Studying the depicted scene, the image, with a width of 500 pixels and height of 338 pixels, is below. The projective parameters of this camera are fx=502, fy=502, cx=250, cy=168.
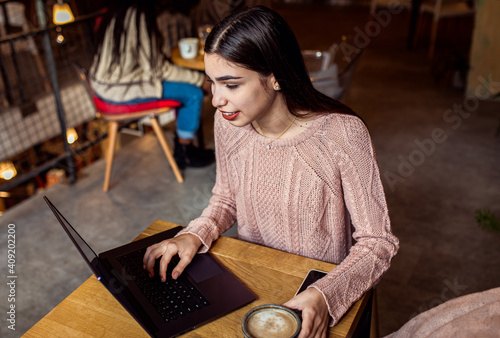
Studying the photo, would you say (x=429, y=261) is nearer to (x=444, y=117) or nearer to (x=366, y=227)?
(x=366, y=227)

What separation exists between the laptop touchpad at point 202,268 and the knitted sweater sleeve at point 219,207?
64 mm

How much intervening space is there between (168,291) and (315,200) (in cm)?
41

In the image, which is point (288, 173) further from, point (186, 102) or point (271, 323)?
point (186, 102)

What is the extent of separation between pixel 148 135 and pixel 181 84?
2.97 feet

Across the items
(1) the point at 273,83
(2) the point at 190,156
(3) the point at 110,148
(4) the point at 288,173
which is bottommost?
(2) the point at 190,156

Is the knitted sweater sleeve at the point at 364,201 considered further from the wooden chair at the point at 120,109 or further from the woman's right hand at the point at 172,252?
the wooden chair at the point at 120,109

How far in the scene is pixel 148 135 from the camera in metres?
3.70

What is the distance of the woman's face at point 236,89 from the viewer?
3.51ft

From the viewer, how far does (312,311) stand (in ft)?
3.08

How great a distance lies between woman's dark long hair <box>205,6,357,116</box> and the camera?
1.06 m

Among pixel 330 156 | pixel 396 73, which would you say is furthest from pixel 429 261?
pixel 396 73

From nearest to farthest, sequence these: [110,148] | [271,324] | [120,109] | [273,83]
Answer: [271,324]
[273,83]
[120,109]
[110,148]

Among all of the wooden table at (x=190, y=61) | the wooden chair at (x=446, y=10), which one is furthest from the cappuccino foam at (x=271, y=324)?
the wooden chair at (x=446, y=10)

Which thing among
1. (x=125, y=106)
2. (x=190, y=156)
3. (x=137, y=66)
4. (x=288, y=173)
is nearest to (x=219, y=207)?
(x=288, y=173)
